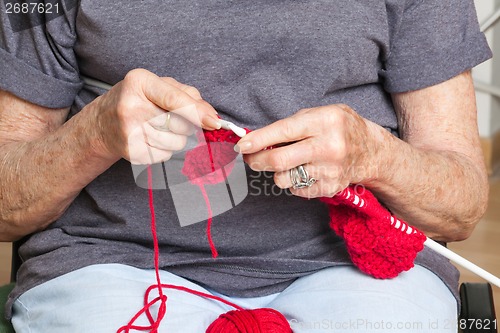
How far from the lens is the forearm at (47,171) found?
3.40 ft

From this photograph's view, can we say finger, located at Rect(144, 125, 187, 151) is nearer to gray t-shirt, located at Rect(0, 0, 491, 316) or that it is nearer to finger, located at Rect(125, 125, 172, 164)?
finger, located at Rect(125, 125, 172, 164)

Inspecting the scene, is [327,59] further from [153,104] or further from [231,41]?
[153,104]

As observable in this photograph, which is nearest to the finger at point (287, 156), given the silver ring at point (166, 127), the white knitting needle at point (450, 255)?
the silver ring at point (166, 127)

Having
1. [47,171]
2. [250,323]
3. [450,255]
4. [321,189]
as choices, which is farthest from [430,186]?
[47,171]

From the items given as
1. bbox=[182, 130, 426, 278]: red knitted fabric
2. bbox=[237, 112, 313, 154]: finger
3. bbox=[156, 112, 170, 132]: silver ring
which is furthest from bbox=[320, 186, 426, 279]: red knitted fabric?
bbox=[156, 112, 170, 132]: silver ring

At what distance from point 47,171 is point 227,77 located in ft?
0.91

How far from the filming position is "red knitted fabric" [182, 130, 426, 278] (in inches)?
38.3

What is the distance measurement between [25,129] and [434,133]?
0.60m

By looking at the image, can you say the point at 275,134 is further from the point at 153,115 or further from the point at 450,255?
the point at 450,255

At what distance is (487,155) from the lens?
290 centimetres

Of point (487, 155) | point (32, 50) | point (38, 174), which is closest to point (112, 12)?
point (32, 50)

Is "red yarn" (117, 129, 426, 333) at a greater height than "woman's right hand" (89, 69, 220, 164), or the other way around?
"woman's right hand" (89, 69, 220, 164)

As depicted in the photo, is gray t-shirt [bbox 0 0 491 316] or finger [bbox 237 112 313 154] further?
gray t-shirt [bbox 0 0 491 316]

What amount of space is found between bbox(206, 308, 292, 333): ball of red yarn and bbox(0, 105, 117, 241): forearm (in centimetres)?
25
